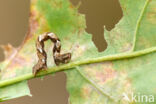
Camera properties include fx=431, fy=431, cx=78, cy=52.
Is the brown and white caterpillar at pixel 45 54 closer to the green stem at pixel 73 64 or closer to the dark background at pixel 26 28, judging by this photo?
the green stem at pixel 73 64

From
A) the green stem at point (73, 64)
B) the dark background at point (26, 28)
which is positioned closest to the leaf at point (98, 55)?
the green stem at point (73, 64)

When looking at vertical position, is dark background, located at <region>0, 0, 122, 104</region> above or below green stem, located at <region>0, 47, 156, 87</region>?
below

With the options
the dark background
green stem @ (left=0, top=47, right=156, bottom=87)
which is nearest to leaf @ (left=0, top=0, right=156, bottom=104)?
green stem @ (left=0, top=47, right=156, bottom=87)

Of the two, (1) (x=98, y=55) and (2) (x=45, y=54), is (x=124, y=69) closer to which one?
(1) (x=98, y=55)

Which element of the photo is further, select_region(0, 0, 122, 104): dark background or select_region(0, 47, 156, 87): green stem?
select_region(0, 0, 122, 104): dark background

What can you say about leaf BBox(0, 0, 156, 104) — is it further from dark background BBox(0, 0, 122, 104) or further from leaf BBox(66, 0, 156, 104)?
dark background BBox(0, 0, 122, 104)
